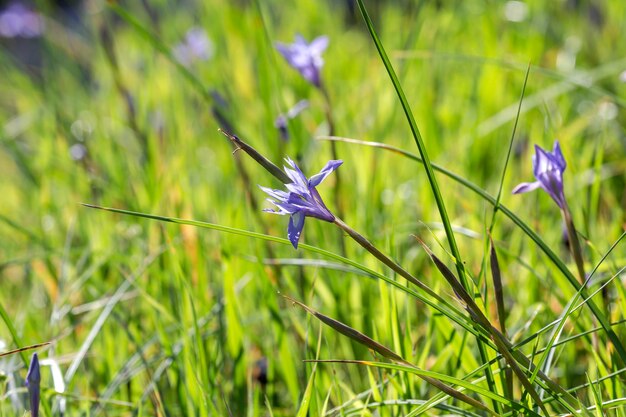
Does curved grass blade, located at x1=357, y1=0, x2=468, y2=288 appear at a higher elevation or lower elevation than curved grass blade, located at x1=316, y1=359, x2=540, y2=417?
higher

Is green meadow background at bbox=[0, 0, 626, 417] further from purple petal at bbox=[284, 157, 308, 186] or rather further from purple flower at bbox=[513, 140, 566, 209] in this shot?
purple petal at bbox=[284, 157, 308, 186]

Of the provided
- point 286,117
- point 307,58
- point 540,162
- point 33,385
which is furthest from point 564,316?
point 307,58

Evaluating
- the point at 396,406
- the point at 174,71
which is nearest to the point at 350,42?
the point at 174,71

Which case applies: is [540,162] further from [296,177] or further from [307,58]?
[307,58]

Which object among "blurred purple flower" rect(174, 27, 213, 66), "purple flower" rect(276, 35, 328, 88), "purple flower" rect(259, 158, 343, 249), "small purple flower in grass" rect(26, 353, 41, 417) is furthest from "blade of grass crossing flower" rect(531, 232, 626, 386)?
"blurred purple flower" rect(174, 27, 213, 66)

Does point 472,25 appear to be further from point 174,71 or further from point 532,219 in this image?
point 532,219
